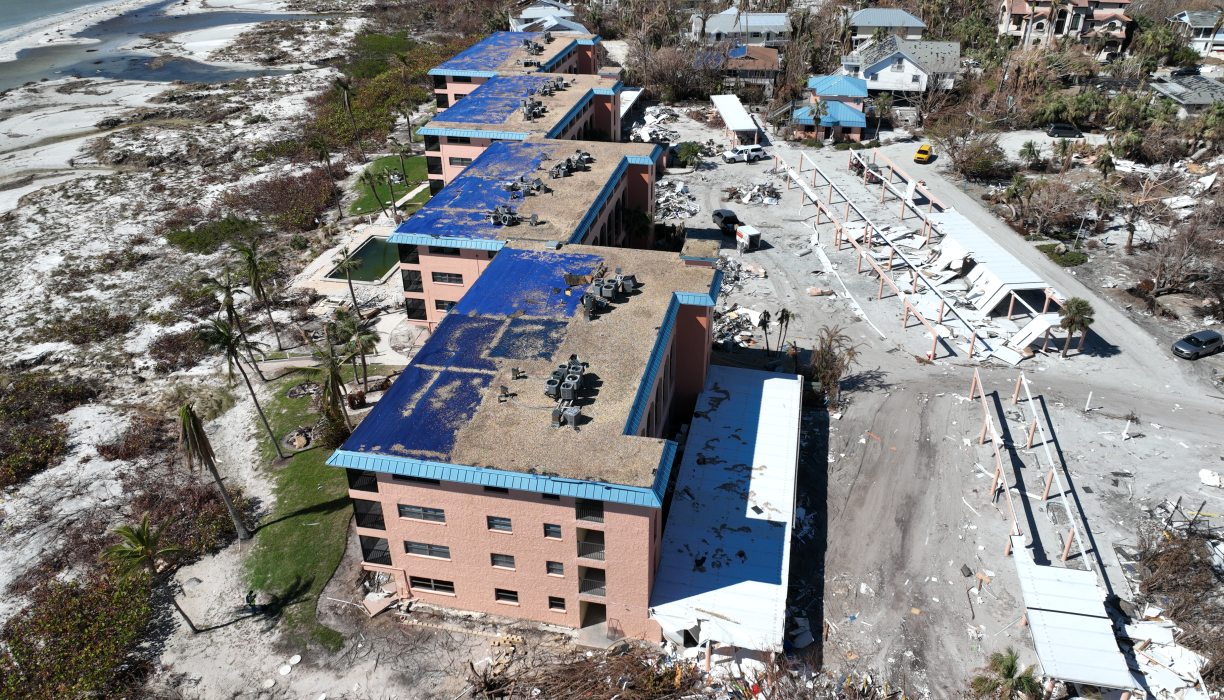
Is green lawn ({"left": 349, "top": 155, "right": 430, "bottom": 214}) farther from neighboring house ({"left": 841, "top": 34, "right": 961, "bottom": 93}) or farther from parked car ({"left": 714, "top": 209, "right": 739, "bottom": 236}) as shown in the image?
neighboring house ({"left": 841, "top": 34, "right": 961, "bottom": 93})

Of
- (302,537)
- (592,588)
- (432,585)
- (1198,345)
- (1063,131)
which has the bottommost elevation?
(302,537)

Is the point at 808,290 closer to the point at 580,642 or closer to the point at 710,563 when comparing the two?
the point at 710,563

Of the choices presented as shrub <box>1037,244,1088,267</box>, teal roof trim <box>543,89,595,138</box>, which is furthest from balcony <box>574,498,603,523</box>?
shrub <box>1037,244,1088,267</box>

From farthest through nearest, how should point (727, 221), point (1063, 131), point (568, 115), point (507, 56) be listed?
point (1063, 131), point (507, 56), point (727, 221), point (568, 115)

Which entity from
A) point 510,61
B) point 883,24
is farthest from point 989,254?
point 883,24

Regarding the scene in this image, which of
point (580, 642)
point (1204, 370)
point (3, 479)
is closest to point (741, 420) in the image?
point (580, 642)

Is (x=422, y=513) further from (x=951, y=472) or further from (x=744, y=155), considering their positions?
(x=744, y=155)
